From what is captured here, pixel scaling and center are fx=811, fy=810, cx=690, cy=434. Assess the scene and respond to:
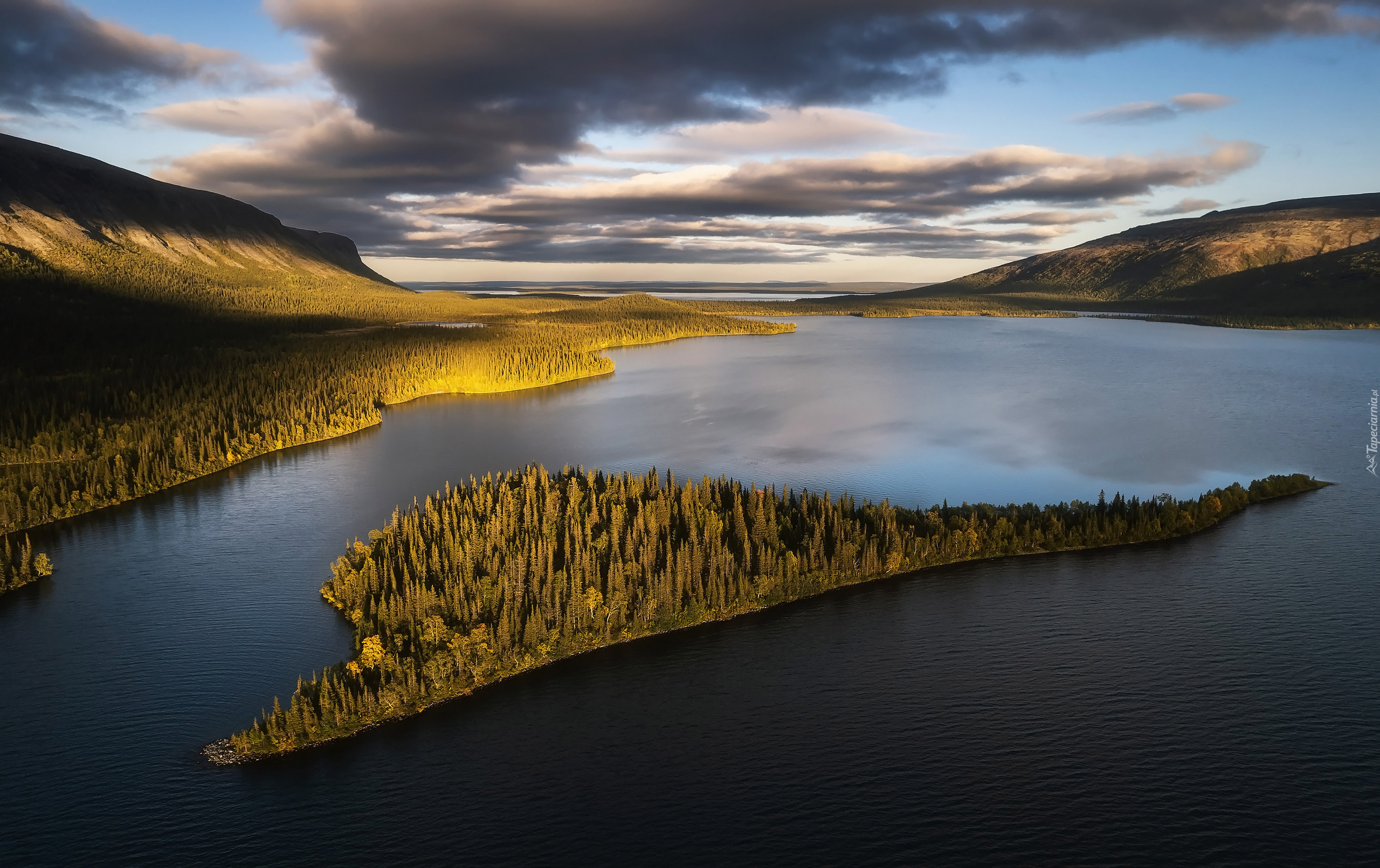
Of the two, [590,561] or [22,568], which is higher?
[590,561]

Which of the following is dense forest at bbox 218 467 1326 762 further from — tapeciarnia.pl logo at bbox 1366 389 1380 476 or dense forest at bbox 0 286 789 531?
dense forest at bbox 0 286 789 531

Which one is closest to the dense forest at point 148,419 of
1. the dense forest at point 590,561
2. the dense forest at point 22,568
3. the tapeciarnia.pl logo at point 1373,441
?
the dense forest at point 22,568

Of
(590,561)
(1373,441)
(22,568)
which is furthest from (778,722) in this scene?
(1373,441)

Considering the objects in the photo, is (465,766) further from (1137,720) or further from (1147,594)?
(1147,594)

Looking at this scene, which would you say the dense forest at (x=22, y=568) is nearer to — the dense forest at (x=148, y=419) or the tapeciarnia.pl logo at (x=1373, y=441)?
the dense forest at (x=148, y=419)

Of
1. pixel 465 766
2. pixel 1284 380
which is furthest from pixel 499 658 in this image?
pixel 1284 380

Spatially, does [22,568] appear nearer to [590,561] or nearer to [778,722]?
[590,561]
